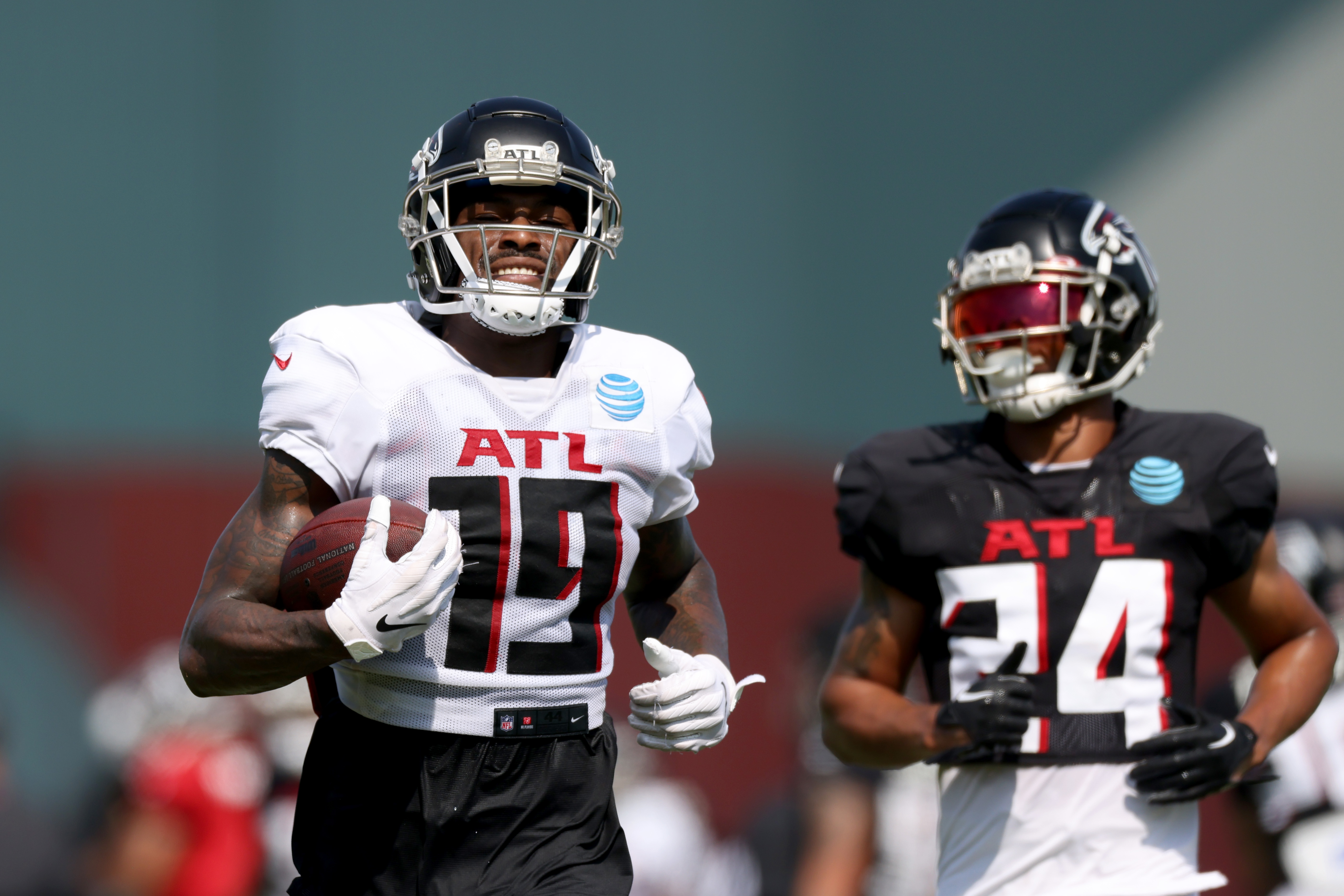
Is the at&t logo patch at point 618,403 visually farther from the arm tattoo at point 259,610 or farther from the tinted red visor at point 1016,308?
the tinted red visor at point 1016,308

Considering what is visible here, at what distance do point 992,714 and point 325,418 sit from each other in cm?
138

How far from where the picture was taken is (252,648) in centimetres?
265

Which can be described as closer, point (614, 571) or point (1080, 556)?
point (614, 571)

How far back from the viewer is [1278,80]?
34.0ft

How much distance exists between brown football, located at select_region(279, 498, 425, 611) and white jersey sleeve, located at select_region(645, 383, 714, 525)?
538 millimetres

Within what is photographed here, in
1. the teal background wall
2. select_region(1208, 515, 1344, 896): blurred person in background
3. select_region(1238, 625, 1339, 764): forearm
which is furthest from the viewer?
the teal background wall

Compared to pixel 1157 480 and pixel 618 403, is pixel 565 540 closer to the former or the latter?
pixel 618 403

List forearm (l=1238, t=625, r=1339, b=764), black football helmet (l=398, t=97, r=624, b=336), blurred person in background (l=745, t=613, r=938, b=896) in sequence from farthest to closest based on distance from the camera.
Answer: blurred person in background (l=745, t=613, r=938, b=896) → forearm (l=1238, t=625, r=1339, b=764) → black football helmet (l=398, t=97, r=624, b=336)

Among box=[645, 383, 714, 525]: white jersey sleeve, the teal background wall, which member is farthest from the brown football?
the teal background wall

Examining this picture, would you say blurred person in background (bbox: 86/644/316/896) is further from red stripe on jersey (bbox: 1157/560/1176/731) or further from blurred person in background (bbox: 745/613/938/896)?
red stripe on jersey (bbox: 1157/560/1176/731)

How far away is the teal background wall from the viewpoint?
1064cm

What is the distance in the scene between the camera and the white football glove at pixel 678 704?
2871 mm

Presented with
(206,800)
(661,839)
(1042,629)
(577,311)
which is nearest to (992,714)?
(1042,629)

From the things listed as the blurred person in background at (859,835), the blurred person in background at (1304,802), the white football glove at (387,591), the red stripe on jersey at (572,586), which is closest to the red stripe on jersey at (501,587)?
the red stripe on jersey at (572,586)
